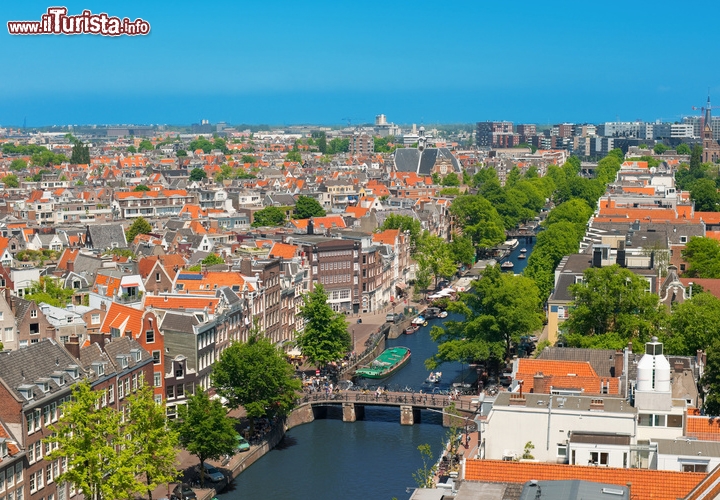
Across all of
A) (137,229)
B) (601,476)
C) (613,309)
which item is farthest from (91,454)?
(137,229)

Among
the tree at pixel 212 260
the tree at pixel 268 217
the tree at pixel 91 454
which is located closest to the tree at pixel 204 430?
the tree at pixel 91 454

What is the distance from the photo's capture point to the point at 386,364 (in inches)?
3465

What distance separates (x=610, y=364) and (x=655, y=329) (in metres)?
11.6

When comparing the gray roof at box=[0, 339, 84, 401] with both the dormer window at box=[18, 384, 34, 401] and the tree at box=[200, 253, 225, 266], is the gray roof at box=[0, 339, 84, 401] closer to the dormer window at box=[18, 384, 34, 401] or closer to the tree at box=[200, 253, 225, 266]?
the dormer window at box=[18, 384, 34, 401]

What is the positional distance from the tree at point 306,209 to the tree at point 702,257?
67166 millimetres

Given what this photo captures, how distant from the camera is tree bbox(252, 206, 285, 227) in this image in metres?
146

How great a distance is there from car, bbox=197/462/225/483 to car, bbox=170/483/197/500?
2092 mm

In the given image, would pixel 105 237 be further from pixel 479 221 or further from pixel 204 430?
pixel 204 430

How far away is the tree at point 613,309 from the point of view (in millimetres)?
68875

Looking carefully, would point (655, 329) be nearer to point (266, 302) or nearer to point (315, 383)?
point (315, 383)

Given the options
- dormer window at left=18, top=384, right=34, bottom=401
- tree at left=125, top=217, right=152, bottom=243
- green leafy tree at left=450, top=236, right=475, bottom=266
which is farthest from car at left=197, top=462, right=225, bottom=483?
green leafy tree at left=450, top=236, right=475, bottom=266

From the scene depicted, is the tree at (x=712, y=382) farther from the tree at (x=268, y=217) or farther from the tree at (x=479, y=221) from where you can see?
the tree at (x=268, y=217)

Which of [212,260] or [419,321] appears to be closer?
[212,260]

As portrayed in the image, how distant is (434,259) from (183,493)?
216 ft
